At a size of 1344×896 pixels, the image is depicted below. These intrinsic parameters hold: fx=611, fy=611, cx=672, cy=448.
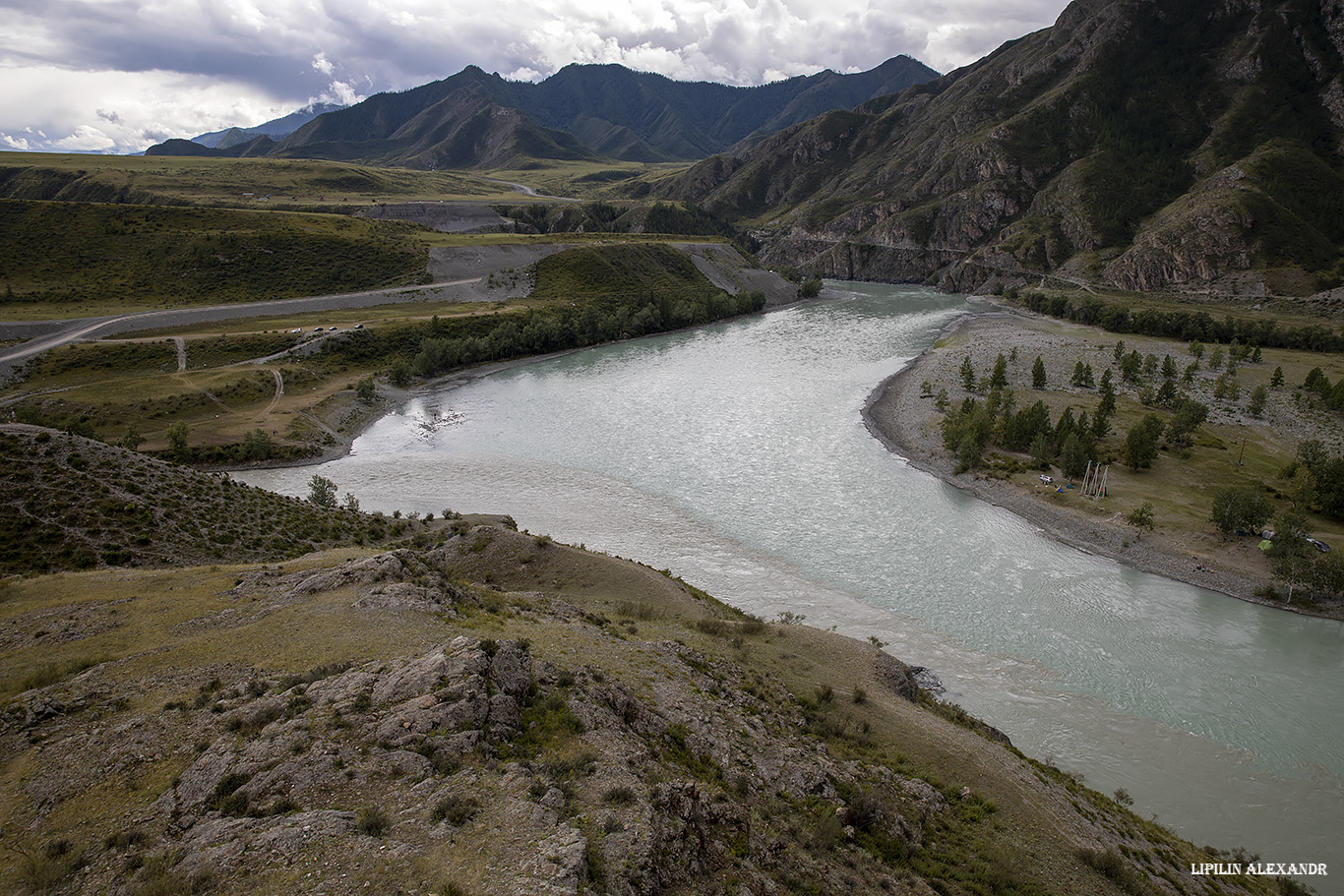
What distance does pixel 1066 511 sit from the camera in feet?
128

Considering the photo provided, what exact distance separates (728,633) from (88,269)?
104 metres

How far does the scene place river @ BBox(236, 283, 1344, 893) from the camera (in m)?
21.7

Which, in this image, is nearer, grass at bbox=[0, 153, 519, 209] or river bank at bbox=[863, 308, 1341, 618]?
river bank at bbox=[863, 308, 1341, 618]

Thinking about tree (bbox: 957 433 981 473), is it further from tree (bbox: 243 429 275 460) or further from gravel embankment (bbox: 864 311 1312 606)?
tree (bbox: 243 429 275 460)

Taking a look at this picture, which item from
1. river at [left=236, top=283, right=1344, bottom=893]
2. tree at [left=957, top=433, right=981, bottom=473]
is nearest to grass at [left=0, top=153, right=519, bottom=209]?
river at [left=236, top=283, right=1344, bottom=893]

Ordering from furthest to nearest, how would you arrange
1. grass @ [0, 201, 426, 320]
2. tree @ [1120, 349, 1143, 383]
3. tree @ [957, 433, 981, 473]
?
grass @ [0, 201, 426, 320] → tree @ [1120, 349, 1143, 383] → tree @ [957, 433, 981, 473]

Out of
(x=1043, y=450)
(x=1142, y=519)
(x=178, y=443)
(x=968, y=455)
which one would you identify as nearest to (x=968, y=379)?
(x=1043, y=450)

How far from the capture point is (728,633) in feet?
73.8

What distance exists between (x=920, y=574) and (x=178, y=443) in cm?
5242

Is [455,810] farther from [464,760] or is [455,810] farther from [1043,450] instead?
[1043,450]

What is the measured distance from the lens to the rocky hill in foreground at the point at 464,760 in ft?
30.2

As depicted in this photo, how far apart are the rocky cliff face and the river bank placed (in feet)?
234

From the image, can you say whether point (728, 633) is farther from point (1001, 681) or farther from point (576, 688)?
point (1001, 681)

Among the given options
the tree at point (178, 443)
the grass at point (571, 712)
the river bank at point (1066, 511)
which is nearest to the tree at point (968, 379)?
the river bank at point (1066, 511)
